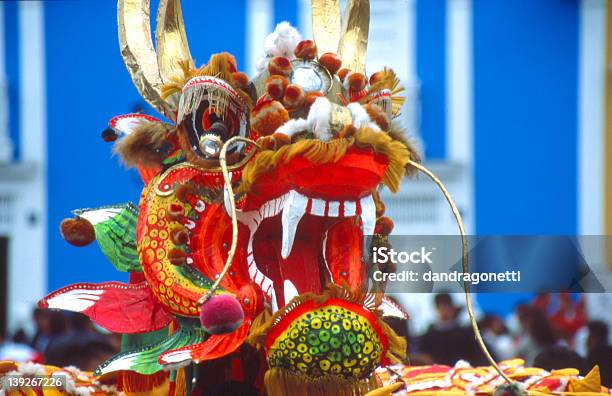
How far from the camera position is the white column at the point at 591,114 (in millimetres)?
15273

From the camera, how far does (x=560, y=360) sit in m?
6.16

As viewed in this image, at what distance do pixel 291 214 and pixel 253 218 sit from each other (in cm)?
32

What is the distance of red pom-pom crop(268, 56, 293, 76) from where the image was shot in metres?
4.62

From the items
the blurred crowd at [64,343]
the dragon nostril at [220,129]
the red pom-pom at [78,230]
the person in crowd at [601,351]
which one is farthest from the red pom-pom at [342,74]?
the blurred crowd at [64,343]

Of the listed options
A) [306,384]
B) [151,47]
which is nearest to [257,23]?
[151,47]

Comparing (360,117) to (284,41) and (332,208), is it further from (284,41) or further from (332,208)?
(284,41)

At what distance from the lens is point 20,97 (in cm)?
1539

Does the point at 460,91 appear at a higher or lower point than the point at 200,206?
higher

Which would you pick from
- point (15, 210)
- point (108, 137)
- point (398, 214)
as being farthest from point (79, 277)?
point (108, 137)

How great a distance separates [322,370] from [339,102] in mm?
993

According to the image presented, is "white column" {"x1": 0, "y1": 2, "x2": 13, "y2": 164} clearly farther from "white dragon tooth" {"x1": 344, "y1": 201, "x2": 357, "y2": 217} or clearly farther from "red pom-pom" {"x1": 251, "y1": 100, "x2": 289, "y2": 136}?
"white dragon tooth" {"x1": 344, "y1": 201, "x2": 357, "y2": 217}

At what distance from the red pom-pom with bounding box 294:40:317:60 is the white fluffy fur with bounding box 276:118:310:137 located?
14.9 inches

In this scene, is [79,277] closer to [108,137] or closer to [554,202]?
[554,202]

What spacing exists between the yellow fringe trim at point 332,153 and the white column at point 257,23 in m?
10.3
